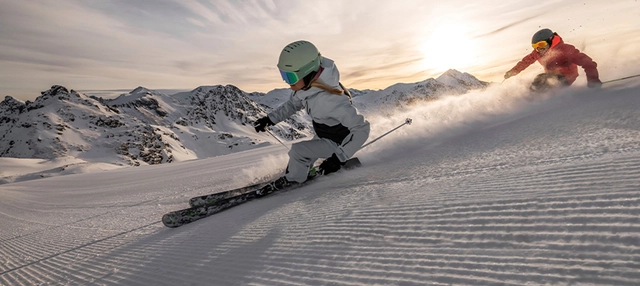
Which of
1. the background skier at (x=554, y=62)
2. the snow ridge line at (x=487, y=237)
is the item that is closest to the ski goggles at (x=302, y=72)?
the snow ridge line at (x=487, y=237)

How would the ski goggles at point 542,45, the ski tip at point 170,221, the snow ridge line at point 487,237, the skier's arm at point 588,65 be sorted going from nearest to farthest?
1. the snow ridge line at point 487,237
2. the ski tip at point 170,221
3. the skier's arm at point 588,65
4. the ski goggles at point 542,45

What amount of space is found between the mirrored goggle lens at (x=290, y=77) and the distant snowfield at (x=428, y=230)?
1.52 meters

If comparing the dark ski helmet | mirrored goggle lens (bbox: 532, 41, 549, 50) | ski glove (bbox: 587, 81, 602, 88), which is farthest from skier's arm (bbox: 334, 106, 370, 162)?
the dark ski helmet

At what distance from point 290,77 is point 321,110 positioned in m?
0.65

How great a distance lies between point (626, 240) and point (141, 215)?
524cm

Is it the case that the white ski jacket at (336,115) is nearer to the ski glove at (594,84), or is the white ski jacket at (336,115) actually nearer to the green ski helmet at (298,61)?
the green ski helmet at (298,61)

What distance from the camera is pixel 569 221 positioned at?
1.34 metres

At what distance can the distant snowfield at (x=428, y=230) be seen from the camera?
1208mm

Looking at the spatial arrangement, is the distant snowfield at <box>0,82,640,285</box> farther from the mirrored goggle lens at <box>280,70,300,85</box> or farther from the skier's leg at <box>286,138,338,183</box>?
the mirrored goggle lens at <box>280,70,300,85</box>

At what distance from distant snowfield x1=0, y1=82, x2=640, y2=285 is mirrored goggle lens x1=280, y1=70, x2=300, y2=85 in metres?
1.52

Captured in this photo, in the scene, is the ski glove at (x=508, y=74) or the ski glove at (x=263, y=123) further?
the ski glove at (x=508, y=74)

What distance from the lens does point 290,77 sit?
4410mm

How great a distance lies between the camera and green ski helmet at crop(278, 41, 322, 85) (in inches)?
172

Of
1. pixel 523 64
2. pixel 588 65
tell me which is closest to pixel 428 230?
pixel 588 65
